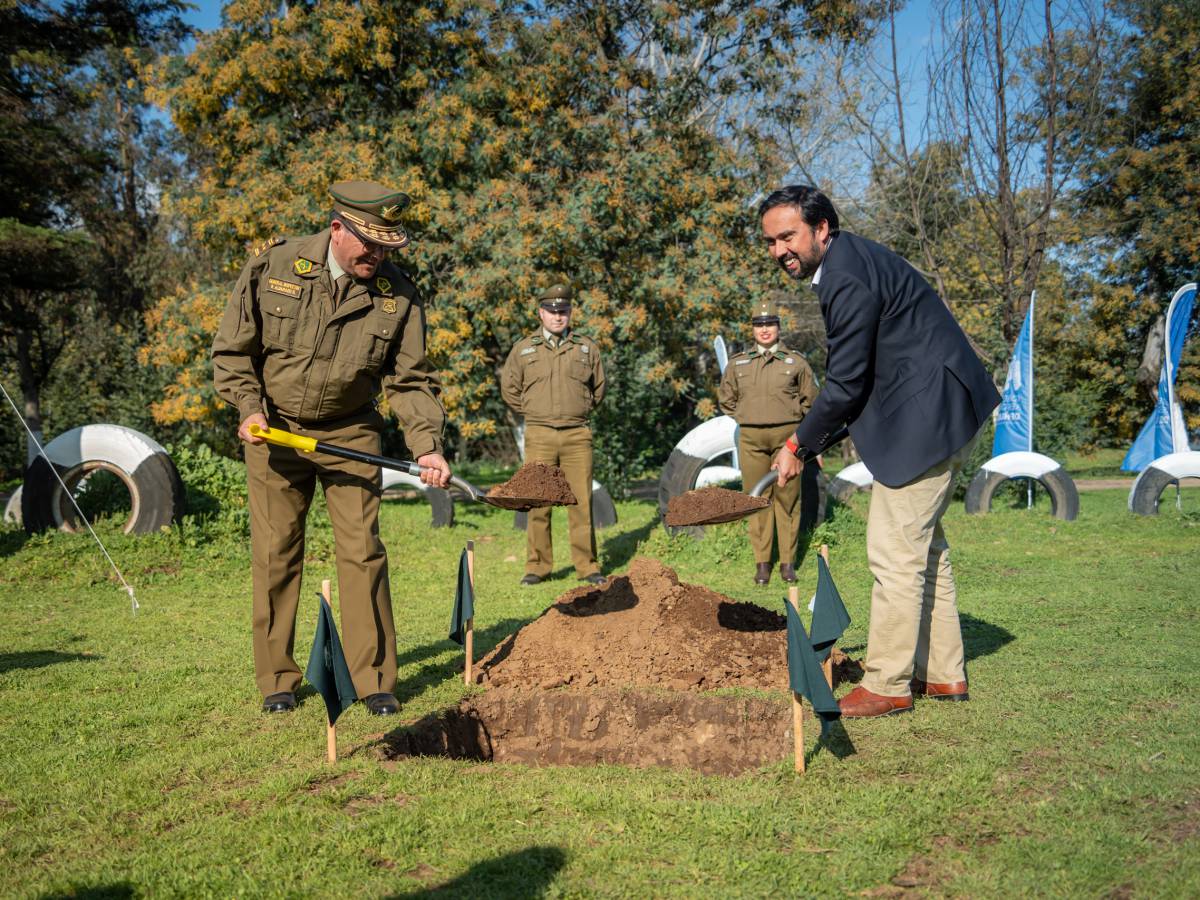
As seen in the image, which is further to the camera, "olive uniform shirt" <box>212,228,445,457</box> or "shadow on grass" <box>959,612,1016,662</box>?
"shadow on grass" <box>959,612,1016,662</box>

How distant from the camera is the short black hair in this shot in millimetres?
4246

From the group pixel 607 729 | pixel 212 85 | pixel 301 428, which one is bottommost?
pixel 607 729

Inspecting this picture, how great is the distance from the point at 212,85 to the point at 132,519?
8620 millimetres

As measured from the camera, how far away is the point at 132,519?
9.38m

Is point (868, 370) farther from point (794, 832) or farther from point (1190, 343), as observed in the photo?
point (1190, 343)

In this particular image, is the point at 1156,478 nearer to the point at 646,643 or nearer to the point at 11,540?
the point at 646,643

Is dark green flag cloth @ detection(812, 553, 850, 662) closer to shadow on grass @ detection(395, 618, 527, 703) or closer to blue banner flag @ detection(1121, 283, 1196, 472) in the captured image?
shadow on grass @ detection(395, 618, 527, 703)

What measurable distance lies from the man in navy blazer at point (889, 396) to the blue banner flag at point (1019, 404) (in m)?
9.65

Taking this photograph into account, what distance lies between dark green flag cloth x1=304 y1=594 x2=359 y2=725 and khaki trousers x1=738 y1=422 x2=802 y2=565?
528 centimetres

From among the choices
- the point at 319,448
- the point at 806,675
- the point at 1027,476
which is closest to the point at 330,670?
the point at 319,448

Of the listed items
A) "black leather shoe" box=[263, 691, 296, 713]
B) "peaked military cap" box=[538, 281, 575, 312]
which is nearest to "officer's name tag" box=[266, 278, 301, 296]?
"black leather shoe" box=[263, 691, 296, 713]

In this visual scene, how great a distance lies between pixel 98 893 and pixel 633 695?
2565mm

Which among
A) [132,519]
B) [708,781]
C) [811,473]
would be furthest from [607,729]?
[132,519]

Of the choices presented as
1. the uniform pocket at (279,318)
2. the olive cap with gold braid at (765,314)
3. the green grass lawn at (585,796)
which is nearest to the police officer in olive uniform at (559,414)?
the olive cap with gold braid at (765,314)
